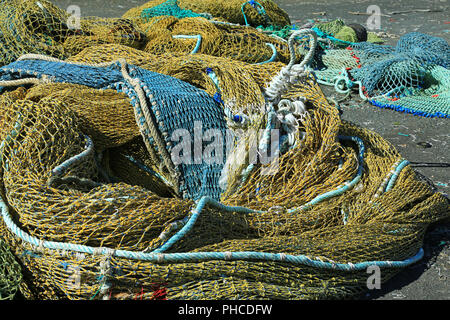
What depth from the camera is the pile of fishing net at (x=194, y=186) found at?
2.72m

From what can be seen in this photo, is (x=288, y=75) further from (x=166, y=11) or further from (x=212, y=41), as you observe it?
(x=166, y=11)

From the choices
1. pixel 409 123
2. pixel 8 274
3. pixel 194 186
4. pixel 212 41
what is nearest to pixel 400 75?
pixel 409 123

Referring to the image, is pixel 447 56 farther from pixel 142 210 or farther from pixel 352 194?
pixel 142 210

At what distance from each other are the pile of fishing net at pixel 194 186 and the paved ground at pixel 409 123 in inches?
4.5

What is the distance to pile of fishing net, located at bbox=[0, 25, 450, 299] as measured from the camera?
272 centimetres

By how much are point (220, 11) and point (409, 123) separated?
8.72ft

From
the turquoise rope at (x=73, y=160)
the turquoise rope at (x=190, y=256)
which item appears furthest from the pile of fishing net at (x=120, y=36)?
the turquoise rope at (x=190, y=256)

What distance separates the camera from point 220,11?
6.48 m

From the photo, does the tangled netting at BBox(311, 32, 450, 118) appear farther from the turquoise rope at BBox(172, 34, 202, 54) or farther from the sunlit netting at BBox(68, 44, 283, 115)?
the sunlit netting at BBox(68, 44, 283, 115)

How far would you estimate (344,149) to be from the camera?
3.71 meters

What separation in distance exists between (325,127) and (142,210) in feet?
5.00

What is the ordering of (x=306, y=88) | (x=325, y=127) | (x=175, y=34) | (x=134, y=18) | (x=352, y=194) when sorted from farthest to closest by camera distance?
1. (x=134, y=18)
2. (x=175, y=34)
3. (x=306, y=88)
4. (x=325, y=127)
5. (x=352, y=194)

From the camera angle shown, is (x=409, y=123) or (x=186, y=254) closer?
(x=186, y=254)
